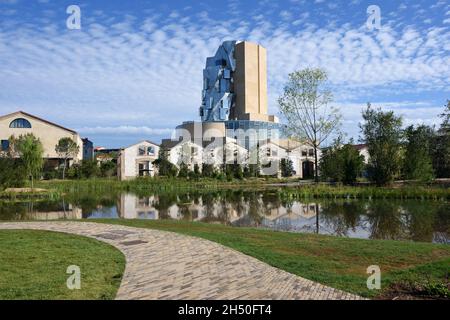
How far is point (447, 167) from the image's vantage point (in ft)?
125

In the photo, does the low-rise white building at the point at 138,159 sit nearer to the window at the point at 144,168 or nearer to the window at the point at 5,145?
the window at the point at 144,168

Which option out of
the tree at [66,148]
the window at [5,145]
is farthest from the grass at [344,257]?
the window at [5,145]

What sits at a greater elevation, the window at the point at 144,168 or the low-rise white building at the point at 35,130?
the low-rise white building at the point at 35,130

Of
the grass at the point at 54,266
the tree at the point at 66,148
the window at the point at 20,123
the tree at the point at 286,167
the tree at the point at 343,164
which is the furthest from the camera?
the tree at the point at 286,167

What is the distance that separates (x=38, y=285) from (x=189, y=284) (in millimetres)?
1936

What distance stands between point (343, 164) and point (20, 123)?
40568 mm

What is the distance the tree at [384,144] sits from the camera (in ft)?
85.7

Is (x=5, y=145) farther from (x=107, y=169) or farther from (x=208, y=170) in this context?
(x=208, y=170)

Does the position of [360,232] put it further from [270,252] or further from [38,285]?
[38,285]

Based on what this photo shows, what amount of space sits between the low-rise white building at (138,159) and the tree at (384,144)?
33066 millimetres

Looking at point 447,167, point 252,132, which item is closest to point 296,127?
point 447,167

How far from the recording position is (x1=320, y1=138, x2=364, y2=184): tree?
1135 inches

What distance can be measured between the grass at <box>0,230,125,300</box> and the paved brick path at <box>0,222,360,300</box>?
276 millimetres
